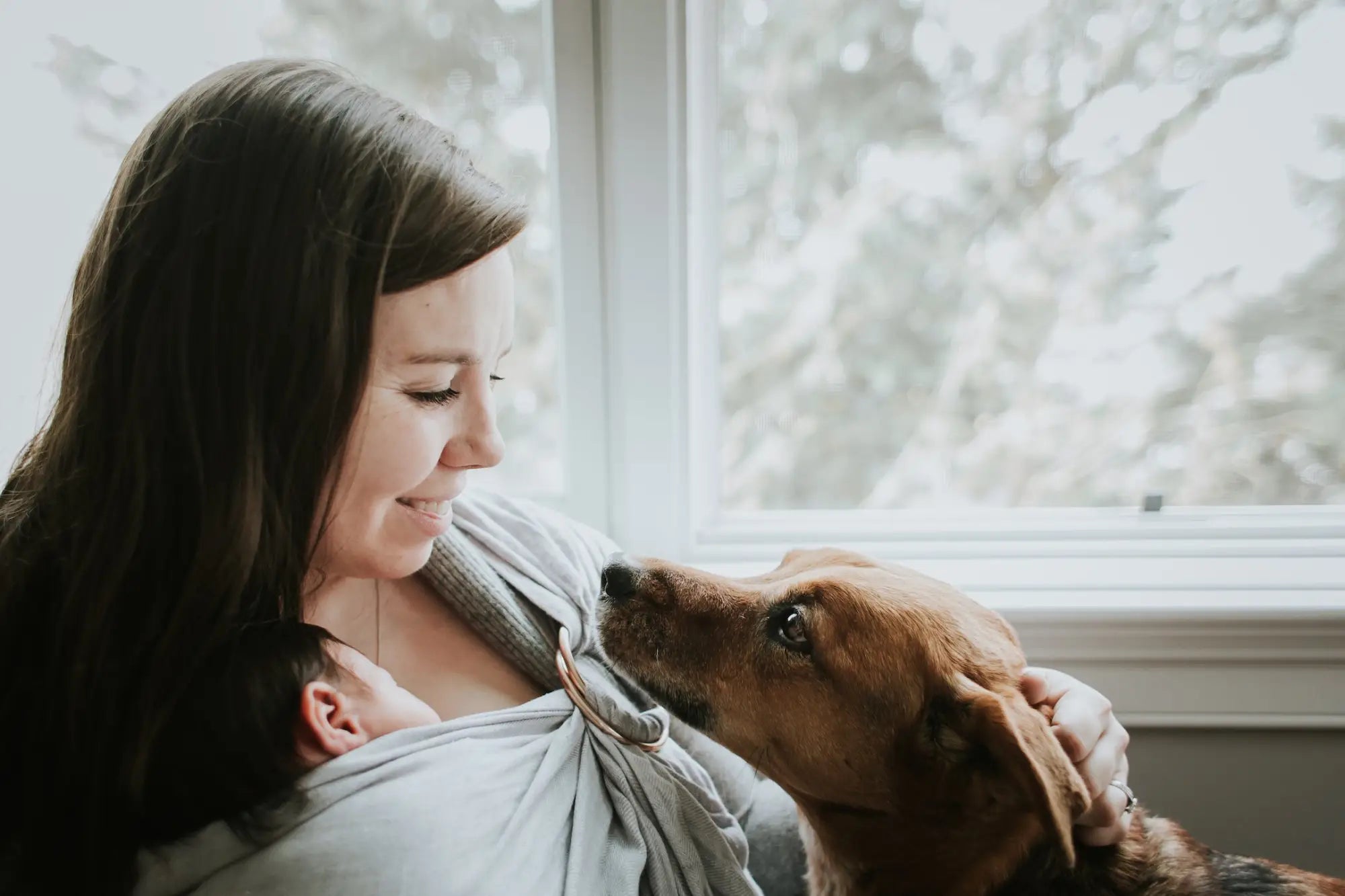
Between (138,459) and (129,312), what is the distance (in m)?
0.13

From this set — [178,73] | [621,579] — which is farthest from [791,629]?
[178,73]

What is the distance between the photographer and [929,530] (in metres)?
1.66

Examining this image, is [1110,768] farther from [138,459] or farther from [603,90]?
[603,90]

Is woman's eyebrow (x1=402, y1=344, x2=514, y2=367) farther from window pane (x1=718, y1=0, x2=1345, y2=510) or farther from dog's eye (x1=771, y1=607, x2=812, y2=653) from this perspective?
window pane (x1=718, y1=0, x2=1345, y2=510)

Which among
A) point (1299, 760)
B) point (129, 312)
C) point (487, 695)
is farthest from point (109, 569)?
point (1299, 760)

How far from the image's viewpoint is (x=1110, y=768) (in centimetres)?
99

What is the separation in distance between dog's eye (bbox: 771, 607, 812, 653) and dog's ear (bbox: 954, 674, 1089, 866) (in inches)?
6.8

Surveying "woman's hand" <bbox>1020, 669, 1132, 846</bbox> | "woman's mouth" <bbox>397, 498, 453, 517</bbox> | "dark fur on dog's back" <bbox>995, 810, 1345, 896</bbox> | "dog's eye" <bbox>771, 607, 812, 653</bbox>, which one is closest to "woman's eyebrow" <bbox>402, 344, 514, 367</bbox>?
"woman's mouth" <bbox>397, 498, 453, 517</bbox>

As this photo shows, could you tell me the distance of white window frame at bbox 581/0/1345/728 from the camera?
138 centimetres

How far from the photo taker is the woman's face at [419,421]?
84cm

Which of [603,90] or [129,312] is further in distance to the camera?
[603,90]

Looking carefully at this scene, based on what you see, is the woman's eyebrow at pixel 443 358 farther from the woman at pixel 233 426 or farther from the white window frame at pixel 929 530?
the white window frame at pixel 929 530

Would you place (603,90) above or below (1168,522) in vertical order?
above

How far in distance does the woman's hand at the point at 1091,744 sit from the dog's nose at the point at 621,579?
0.47 metres
